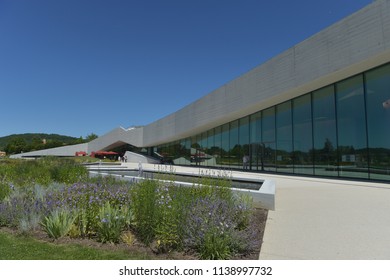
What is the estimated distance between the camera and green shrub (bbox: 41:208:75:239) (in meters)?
4.87

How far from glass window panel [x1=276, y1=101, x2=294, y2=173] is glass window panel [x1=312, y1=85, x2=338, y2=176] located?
7.81 feet

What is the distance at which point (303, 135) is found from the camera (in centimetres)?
1812

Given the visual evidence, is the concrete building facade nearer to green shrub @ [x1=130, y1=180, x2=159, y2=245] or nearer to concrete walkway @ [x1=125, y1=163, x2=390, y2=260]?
concrete walkway @ [x1=125, y1=163, x2=390, y2=260]

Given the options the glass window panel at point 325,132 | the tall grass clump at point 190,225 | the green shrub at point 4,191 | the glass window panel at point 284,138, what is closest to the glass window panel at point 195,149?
A: the glass window panel at point 284,138

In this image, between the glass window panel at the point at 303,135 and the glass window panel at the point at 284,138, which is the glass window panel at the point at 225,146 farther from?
the glass window panel at the point at 303,135

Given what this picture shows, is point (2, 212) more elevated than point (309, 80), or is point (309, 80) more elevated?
point (309, 80)

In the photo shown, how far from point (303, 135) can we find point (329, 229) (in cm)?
1348

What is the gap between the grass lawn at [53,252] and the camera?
13.0 feet

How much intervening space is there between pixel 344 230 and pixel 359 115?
10847 mm

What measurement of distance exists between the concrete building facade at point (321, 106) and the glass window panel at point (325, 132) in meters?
0.06

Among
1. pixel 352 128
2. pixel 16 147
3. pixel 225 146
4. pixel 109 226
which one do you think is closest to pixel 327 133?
pixel 352 128

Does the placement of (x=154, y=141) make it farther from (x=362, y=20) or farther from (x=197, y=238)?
(x=197, y=238)

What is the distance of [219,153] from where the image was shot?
3077 cm
